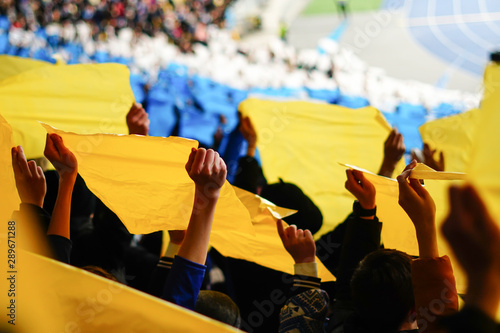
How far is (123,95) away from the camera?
2418 millimetres

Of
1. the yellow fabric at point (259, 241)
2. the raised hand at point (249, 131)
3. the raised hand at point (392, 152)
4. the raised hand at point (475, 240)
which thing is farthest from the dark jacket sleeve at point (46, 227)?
the raised hand at point (249, 131)

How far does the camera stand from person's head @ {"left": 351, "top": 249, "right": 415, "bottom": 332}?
3.61ft

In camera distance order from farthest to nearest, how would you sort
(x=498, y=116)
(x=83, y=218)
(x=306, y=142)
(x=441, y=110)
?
(x=441, y=110)
(x=306, y=142)
(x=83, y=218)
(x=498, y=116)

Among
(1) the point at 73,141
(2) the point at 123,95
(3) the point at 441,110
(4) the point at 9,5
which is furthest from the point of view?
(4) the point at 9,5

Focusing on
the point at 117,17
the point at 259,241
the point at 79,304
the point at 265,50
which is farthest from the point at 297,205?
the point at 117,17

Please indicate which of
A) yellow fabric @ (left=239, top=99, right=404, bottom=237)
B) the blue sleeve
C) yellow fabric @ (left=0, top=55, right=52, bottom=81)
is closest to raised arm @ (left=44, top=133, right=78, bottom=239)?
the blue sleeve

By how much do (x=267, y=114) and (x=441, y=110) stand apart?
163 inches

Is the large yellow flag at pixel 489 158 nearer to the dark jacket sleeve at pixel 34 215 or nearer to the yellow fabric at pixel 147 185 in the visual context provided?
the yellow fabric at pixel 147 185

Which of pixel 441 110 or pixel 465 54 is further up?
pixel 465 54

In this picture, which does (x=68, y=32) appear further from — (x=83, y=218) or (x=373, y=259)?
(x=373, y=259)

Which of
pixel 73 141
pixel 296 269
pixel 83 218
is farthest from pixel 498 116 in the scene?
pixel 83 218

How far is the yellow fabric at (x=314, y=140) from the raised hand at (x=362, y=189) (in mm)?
935

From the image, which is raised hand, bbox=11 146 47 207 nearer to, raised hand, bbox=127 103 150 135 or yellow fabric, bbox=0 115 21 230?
yellow fabric, bbox=0 115 21 230

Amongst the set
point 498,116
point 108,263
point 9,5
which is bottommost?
point 108,263
